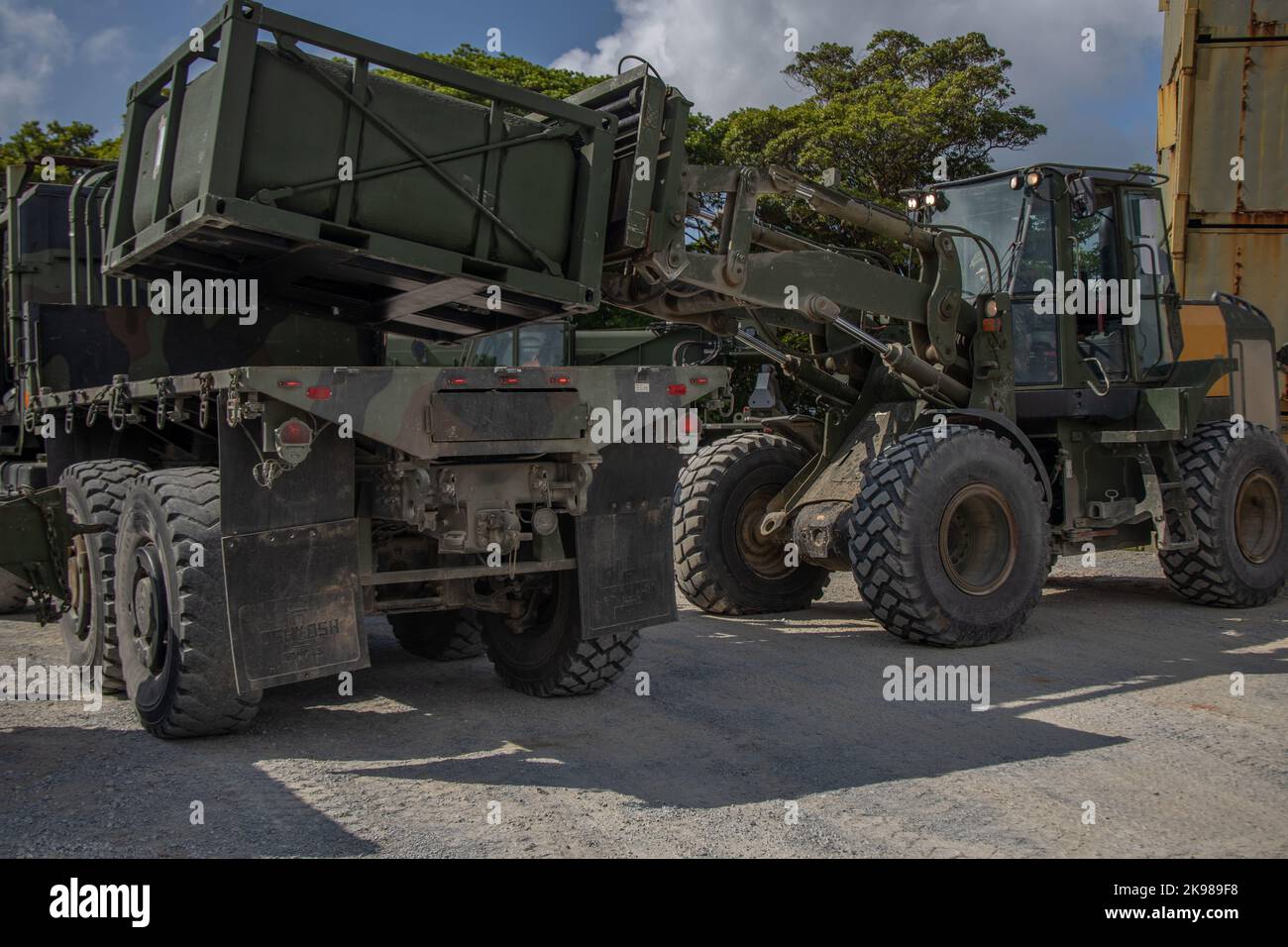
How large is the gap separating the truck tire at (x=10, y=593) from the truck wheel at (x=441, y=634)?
142 inches

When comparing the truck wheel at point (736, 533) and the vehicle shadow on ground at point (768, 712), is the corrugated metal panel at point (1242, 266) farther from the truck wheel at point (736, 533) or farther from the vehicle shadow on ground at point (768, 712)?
the truck wheel at point (736, 533)

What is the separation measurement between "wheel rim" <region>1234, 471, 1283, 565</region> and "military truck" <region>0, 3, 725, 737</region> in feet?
19.6

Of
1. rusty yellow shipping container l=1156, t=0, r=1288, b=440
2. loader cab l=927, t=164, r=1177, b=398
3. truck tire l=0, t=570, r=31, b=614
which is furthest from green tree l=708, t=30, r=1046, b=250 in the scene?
truck tire l=0, t=570, r=31, b=614

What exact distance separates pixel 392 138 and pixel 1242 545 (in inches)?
303

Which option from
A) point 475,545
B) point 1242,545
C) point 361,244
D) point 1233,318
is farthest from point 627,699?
point 1233,318

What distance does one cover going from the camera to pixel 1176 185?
13.8 metres

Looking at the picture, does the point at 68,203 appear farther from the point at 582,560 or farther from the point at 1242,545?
the point at 1242,545

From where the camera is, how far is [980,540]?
836cm

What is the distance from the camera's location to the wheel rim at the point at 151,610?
18.5 feet

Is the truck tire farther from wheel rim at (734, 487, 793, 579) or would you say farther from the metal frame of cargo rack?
wheel rim at (734, 487, 793, 579)

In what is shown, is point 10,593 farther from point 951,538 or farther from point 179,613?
point 951,538

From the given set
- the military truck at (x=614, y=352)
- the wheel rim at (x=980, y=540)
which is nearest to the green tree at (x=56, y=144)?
the military truck at (x=614, y=352)

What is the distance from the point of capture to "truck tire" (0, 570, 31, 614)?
9555mm

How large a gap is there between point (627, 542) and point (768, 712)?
114cm
